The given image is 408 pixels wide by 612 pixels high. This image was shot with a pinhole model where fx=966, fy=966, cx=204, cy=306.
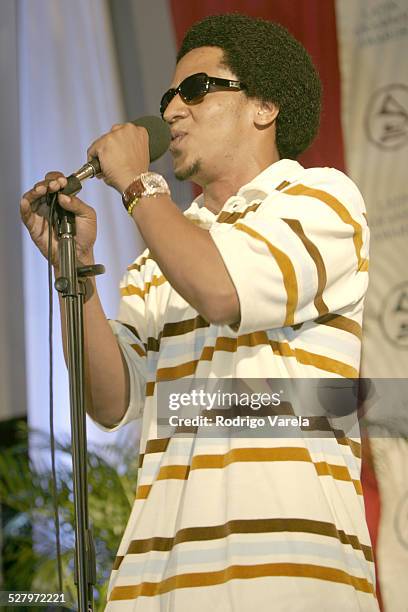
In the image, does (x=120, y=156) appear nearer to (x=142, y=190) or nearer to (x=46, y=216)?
(x=142, y=190)

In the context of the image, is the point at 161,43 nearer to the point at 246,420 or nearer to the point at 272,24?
the point at 272,24

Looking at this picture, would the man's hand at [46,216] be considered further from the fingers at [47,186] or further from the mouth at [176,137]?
the mouth at [176,137]

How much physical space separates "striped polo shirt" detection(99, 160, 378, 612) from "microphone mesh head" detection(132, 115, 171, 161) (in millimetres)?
180

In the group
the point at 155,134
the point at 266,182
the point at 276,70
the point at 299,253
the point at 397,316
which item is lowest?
the point at 397,316

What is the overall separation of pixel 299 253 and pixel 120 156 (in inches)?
12.6

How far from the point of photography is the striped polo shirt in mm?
1459

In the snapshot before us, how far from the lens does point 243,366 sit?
1.57 m

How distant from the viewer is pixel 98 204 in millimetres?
3723

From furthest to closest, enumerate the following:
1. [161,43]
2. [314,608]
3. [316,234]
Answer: [161,43]
[316,234]
[314,608]

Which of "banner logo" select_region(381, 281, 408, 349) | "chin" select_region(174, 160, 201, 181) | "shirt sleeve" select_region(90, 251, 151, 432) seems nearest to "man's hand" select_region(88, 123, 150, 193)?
"chin" select_region(174, 160, 201, 181)

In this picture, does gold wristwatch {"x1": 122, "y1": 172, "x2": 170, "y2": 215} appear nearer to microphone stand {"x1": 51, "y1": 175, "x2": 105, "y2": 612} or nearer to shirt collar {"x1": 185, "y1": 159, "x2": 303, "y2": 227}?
microphone stand {"x1": 51, "y1": 175, "x2": 105, "y2": 612}

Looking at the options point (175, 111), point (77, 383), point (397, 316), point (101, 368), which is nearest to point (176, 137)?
point (175, 111)

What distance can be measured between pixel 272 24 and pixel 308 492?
41.7 inches

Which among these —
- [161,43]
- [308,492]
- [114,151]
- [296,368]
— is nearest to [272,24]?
[114,151]
